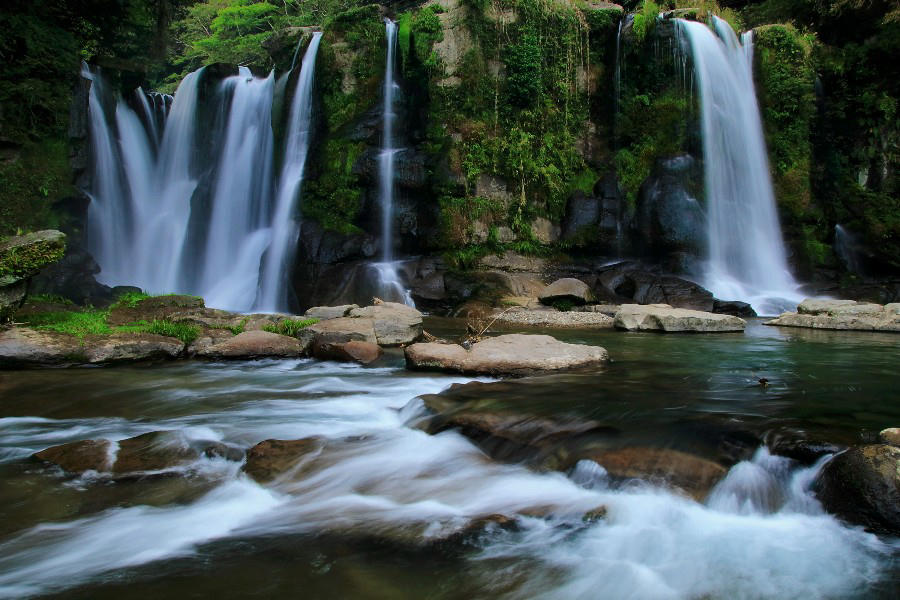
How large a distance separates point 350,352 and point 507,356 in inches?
103

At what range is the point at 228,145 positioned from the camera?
67.5ft

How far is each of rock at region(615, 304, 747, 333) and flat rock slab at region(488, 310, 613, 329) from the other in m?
0.62

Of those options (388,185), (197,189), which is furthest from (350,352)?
(197,189)

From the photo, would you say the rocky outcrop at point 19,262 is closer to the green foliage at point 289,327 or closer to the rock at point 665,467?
the green foliage at point 289,327

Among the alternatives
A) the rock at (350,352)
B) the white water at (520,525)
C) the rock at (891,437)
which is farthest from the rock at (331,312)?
the rock at (891,437)

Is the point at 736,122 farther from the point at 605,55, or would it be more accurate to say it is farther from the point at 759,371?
the point at 759,371

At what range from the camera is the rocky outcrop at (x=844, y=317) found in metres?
11.6

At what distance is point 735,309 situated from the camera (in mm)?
14531

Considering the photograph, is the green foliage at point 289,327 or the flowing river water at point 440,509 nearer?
the flowing river water at point 440,509

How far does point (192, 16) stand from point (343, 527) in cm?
4623

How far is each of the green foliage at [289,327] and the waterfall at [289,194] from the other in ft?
23.7

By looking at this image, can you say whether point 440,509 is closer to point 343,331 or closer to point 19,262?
point 343,331

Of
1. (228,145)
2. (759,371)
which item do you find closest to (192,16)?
(228,145)

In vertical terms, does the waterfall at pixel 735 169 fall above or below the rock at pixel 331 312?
above
